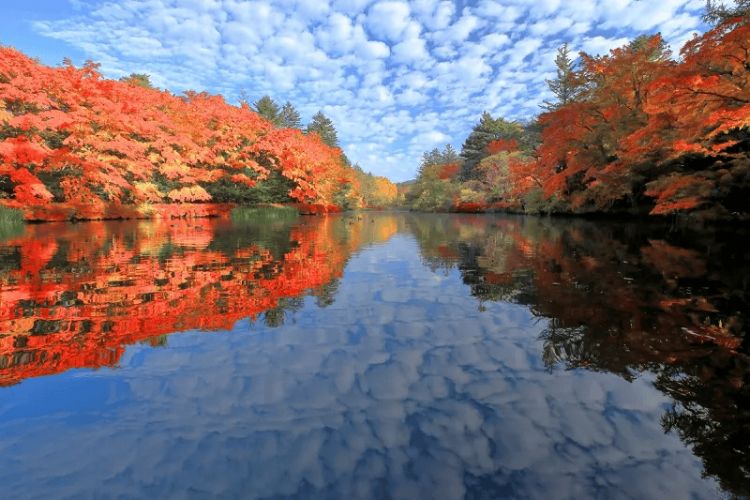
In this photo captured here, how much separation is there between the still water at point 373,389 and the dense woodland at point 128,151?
1707cm

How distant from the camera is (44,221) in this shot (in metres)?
21.2

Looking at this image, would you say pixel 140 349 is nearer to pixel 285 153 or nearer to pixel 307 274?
pixel 307 274

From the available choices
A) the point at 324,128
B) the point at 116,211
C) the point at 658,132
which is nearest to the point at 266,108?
the point at 324,128

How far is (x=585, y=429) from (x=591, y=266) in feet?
21.9

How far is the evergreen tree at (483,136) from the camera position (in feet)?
189

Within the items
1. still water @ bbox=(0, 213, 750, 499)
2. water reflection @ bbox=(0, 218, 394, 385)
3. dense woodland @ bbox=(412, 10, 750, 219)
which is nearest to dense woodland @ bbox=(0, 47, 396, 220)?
water reflection @ bbox=(0, 218, 394, 385)

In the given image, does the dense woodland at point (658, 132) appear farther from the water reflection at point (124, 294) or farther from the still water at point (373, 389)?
the water reflection at point (124, 294)

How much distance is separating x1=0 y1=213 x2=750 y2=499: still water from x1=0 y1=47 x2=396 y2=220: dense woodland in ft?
56.0

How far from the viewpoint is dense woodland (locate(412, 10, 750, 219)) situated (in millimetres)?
9828

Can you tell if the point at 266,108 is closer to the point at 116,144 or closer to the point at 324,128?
the point at 324,128

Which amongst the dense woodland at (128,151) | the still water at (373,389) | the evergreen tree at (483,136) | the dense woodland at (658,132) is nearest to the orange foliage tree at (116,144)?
the dense woodland at (128,151)

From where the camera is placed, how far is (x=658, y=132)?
14055mm

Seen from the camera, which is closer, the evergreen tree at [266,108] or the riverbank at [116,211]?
the riverbank at [116,211]

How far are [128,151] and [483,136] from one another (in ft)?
162
